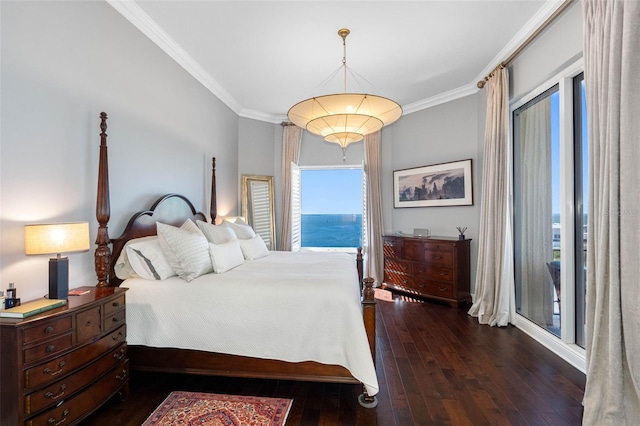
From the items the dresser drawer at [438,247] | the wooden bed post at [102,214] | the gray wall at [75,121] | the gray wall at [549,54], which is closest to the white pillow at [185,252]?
the wooden bed post at [102,214]

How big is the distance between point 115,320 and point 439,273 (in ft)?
12.4

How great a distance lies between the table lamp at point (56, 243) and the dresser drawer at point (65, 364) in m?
0.35

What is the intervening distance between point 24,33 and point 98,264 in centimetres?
155

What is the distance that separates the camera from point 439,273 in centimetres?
432

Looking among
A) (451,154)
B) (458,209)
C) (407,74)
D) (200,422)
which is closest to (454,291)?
(458,209)

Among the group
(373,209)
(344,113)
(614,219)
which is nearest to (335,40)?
(344,113)

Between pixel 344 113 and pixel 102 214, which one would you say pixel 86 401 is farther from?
pixel 344 113

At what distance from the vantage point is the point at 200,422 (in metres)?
1.91

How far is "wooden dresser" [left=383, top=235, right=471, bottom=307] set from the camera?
13.8 feet

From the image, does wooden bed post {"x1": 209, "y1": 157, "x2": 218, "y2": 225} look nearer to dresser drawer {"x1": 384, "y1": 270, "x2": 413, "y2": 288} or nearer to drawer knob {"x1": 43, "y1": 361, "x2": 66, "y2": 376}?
drawer knob {"x1": 43, "y1": 361, "x2": 66, "y2": 376}

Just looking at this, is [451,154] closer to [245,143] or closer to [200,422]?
[245,143]

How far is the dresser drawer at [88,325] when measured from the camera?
1761 mm

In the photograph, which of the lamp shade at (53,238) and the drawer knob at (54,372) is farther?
the lamp shade at (53,238)

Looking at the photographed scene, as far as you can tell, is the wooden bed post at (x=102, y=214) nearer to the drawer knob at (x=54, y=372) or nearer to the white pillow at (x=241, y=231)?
the drawer knob at (x=54, y=372)
